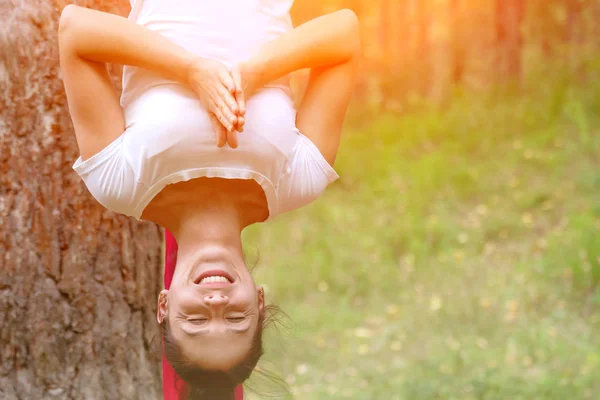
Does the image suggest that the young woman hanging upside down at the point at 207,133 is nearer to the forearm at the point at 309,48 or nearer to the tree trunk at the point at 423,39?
the forearm at the point at 309,48

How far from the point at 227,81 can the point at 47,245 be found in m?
1.13

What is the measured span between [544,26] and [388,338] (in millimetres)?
4903

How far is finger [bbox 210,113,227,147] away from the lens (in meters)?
2.38

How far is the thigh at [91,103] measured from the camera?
96.5 inches

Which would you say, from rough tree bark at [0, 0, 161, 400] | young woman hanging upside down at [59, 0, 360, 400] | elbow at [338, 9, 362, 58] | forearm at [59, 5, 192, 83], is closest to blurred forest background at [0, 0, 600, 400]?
rough tree bark at [0, 0, 161, 400]

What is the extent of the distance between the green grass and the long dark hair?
1.80 m

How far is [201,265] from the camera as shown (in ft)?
8.07

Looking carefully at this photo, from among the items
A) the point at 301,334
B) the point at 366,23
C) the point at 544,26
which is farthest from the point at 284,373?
the point at 366,23

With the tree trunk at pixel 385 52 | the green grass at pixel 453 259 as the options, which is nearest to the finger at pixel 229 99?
the green grass at pixel 453 259

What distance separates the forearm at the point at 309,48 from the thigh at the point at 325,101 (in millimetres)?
36

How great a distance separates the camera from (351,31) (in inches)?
102

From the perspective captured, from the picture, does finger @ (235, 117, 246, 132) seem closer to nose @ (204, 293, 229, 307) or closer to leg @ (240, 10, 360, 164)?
leg @ (240, 10, 360, 164)

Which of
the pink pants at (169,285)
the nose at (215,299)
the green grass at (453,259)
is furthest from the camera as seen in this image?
the green grass at (453,259)

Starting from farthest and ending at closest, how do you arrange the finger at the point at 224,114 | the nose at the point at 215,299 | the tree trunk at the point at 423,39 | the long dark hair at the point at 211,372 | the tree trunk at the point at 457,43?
the tree trunk at the point at 423,39
the tree trunk at the point at 457,43
the long dark hair at the point at 211,372
the nose at the point at 215,299
the finger at the point at 224,114
